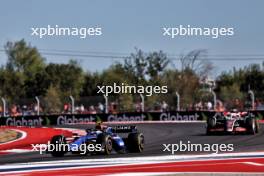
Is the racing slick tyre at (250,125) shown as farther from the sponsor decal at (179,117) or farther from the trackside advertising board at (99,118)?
the sponsor decal at (179,117)

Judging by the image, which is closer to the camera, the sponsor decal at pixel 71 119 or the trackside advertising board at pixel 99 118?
the trackside advertising board at pixel 99 118

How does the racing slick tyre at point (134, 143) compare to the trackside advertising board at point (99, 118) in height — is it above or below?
below

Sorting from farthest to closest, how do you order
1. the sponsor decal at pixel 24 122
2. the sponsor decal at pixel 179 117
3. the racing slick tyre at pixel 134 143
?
the sponsor decal at pixel 24 122, the sponsor decal at pixel 179 117, the racing slick tyre at pixel 134 143

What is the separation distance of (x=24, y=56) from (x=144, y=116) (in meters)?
35.9

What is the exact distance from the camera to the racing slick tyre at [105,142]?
16.1m

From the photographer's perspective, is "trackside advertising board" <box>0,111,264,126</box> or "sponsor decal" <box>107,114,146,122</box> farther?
"sponsor decal" <box>107,114,146,122</box>

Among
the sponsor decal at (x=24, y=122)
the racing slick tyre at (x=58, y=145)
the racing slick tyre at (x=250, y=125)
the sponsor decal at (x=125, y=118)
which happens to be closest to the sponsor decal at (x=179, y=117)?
the sponsor decal at (x=125, y=118)

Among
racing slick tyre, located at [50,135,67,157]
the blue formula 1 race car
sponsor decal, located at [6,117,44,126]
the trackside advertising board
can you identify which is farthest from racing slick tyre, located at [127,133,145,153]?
sponsor decal, located at [6,117,44,126]

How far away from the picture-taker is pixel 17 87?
64062 millimetres

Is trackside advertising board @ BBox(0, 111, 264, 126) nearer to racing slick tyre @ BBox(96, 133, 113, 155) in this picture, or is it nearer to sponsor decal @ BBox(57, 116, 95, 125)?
sponsor decal @ BBox(57, 116, 95, 125)

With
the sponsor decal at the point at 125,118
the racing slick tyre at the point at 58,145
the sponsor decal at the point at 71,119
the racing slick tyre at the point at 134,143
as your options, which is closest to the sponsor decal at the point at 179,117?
the sponsor decal at the point at 125,118

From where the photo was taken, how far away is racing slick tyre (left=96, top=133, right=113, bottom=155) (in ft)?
52.8

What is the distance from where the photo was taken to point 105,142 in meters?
16.2

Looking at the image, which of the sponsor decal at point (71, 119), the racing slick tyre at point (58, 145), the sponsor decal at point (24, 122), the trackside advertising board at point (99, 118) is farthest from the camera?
the sponsor decal at point (24, 122)
